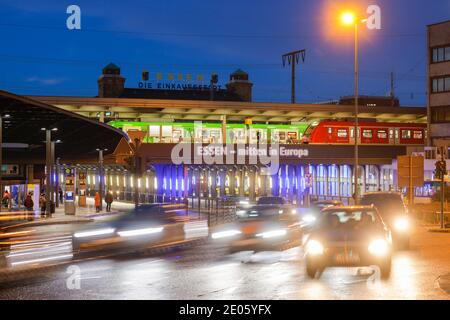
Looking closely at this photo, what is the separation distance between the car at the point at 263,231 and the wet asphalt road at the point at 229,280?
2.25 m

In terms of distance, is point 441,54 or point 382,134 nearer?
point 382,134

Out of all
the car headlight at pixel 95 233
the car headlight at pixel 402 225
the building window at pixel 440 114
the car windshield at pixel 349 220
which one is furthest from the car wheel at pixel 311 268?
the building window at pixel 440 114

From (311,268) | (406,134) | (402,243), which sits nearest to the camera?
(311,268)

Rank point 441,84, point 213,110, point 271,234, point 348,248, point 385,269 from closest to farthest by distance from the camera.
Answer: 1. point 348,248
2. point 385,269
3. point 271,234
4. point 213,110
5. point 441,84

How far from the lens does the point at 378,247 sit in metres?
15.2

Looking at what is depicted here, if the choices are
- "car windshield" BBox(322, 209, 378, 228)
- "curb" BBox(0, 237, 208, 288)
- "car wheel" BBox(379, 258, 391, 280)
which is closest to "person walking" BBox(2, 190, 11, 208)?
"curb" BBox(0, 237, 208, 288)

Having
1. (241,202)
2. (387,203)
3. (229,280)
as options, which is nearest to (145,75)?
(241,202)

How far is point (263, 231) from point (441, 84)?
56600 mm

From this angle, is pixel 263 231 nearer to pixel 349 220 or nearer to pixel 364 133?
pixel 349 220

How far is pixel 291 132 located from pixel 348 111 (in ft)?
27.7

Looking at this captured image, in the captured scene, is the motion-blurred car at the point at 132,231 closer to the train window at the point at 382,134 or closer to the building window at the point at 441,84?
the train window at the point at 382,134

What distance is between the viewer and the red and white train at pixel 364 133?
6488 centimetres

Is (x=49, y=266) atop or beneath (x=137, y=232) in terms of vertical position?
beneath
